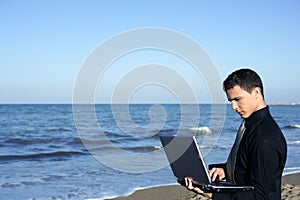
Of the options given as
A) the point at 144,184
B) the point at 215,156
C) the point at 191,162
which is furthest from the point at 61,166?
the point at 191,162

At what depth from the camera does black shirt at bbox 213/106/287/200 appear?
7.14ft

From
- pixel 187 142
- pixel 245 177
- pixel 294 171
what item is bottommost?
pixel 294 171

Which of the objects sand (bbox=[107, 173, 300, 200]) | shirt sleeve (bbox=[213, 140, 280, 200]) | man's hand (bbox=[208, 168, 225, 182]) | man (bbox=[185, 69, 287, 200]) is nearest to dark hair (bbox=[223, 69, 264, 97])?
man (bbox=[185, 69, 287, 200])

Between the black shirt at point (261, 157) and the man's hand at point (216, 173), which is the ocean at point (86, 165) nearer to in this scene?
the man's hand at point (216, 173)

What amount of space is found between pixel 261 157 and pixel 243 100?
29 cm

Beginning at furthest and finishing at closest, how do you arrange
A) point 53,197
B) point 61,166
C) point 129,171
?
point 61,166
point 129,171
point 53,197

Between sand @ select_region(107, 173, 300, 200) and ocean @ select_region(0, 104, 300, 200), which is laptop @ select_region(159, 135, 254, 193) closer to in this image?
ocean @ select_region(0, 104, 300, 200)

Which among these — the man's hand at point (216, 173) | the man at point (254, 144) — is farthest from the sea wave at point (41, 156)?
the man at point (254, 144)

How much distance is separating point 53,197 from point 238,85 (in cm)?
618

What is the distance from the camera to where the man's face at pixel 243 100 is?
2.26 meters

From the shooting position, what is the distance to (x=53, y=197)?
7824 mm

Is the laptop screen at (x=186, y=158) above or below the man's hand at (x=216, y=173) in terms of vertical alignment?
above

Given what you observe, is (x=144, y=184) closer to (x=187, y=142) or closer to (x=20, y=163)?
(x=20, y=163)

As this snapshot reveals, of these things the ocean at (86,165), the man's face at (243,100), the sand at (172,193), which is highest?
the man's face at (243,100)
